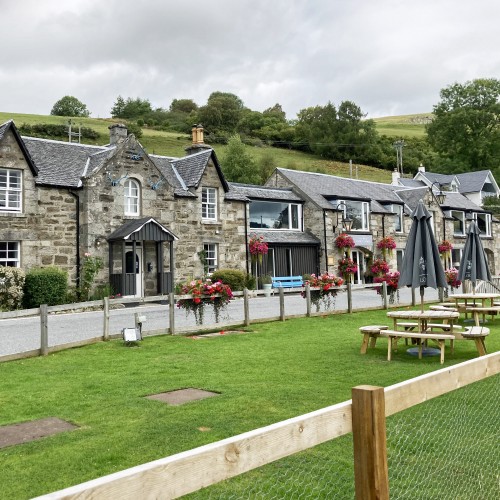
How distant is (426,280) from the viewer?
1160cm

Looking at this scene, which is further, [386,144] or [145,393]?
[386,144]

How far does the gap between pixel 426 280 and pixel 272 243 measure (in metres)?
19.4

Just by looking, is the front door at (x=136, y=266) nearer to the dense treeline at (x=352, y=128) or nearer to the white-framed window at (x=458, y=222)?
the white-framed window at (x=458, y=222)

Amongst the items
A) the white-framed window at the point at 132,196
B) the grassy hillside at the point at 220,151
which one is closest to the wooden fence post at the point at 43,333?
the white-framed window at the point at 132,196

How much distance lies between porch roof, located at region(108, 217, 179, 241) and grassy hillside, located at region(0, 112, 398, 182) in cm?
4137

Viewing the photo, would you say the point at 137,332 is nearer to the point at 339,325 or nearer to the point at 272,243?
the point at 339,325

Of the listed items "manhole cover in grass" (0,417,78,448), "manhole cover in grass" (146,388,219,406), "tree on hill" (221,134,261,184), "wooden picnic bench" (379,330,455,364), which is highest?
A: "tree on hill" (221,134,261,184)

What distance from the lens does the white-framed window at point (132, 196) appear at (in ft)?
79.7

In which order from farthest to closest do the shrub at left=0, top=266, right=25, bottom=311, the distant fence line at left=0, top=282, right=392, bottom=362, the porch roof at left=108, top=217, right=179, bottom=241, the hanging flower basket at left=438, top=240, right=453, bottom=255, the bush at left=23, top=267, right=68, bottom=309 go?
the hanging flower basket at left=438, top=240, right=453, bottom=255
the porch roof at left=108, top=217, right=179, bottom=241
the bush at left=23, top=267, right=68, bottom=309
the shrub at left=0, top=266, right=25, bottom=311
the distant fence line at left=0, top=282, right=392, bottom=362

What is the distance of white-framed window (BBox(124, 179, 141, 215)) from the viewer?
24281 mm

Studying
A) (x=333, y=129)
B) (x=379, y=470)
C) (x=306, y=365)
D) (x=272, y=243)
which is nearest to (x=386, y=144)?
(x=333, y=129)

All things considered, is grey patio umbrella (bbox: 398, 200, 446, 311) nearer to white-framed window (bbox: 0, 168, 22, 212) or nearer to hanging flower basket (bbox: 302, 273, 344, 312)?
hanging flower basket (bbox: 302, 273, 344, 312)

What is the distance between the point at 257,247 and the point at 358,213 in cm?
977

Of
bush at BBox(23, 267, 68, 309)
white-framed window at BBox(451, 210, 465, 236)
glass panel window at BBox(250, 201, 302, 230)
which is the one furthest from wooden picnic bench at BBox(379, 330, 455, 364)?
white-framed window at BBox(451, 210, 465, 236)
